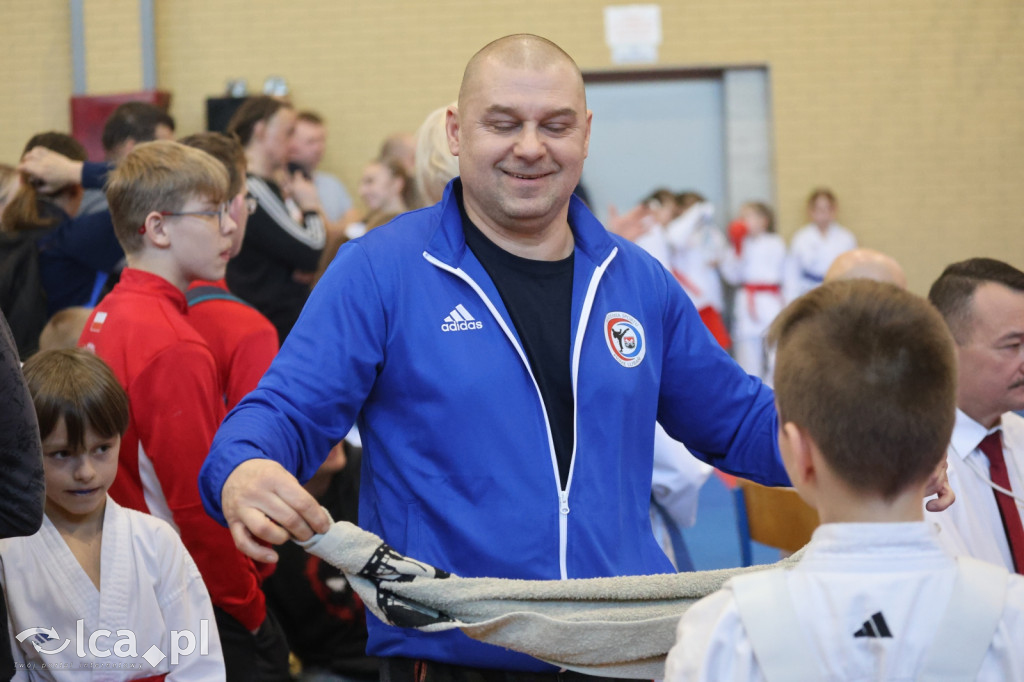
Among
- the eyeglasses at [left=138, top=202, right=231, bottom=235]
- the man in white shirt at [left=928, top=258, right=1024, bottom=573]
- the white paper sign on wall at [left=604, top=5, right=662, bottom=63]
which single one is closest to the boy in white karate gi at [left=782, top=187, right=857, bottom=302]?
the white paper sign on wall at [left=604, top=5, right=662, bottom=63]

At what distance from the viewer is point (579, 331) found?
6.02 ft

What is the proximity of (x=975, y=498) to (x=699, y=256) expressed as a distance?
7.89 metres

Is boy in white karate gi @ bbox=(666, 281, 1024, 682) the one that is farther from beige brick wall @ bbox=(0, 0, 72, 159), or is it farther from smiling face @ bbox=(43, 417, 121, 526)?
beige brick wall @ bbox=(0, 0, 72, 159)

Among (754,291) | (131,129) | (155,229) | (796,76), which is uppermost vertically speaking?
(796,76)

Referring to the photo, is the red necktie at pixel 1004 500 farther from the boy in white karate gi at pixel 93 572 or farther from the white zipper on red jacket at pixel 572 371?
the boy in white karate gi at pixel 93 572

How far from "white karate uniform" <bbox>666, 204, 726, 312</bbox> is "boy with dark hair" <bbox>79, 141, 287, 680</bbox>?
24.8ft

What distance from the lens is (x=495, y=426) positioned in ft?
5.70

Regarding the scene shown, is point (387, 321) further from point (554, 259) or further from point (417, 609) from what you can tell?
point (417, 609)

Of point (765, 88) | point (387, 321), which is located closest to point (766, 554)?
point (387, 321)

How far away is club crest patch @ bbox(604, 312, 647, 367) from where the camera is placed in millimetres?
1869

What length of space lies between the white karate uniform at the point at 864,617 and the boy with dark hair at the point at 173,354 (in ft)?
5.12

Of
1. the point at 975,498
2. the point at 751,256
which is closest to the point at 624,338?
the point at 975,498

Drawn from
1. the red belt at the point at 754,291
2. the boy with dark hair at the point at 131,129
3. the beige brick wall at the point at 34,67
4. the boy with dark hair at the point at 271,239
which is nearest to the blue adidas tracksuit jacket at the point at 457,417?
the boy with dark hair at the point at 271,239

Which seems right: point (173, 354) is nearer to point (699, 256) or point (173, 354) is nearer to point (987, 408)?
point (987, 408)
